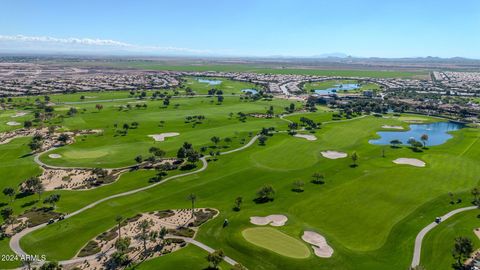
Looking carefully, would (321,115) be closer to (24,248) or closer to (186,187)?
(186,187)

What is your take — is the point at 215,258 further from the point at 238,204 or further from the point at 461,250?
the point at 461,250

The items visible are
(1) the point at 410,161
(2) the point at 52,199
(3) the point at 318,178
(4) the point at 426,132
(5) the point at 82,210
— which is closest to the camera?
(5) the point at 82,210

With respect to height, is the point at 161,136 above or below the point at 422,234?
above

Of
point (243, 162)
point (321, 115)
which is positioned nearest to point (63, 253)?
point (243, 162)

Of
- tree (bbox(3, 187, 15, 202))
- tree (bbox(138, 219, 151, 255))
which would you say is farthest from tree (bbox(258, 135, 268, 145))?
tree (bbox(3, 187, 15, 202))

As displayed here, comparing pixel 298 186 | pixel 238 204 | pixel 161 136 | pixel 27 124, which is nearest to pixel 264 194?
pixel 238 204

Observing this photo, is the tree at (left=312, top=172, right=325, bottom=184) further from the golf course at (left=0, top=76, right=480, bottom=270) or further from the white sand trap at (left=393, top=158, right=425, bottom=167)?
the white sand trap at (left=393, top=158, right=425, bottom=167)

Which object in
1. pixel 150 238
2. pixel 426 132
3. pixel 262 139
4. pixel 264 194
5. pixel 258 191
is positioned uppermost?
pixel 262 139

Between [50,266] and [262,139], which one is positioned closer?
[50,266]
